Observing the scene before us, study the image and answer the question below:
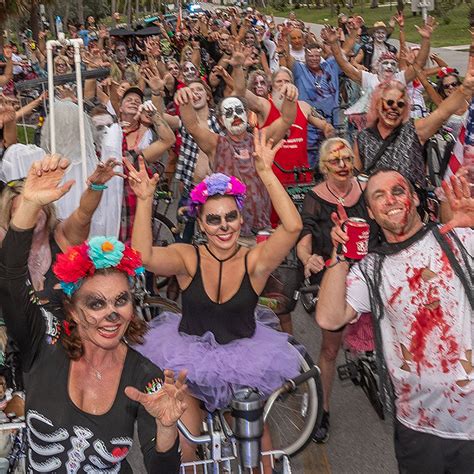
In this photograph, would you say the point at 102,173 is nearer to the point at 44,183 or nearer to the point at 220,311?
the point at 220,311

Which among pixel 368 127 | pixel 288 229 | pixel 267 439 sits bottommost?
pixel 267 439

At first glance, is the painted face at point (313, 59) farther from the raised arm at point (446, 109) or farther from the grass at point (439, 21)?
the grass at point (439, 21)

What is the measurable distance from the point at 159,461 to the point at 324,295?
1.16m

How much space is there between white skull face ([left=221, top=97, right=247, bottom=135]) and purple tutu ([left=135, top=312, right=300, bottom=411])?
105 inches

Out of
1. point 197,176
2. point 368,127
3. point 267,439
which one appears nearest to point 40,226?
point 267,439

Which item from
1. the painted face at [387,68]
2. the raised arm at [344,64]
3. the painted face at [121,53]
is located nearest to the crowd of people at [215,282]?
the painted face at [387,68]

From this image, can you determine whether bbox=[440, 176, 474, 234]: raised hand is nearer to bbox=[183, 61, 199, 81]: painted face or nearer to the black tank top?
the black tank top

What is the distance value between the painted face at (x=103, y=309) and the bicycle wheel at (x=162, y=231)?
15.7 ft

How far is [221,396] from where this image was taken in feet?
13.9

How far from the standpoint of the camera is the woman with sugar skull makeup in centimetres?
630

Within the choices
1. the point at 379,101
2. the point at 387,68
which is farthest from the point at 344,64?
the point at 379,101

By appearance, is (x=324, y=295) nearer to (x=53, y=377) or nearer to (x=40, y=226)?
(x=53, y=377)

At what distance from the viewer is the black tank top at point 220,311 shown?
4.36m

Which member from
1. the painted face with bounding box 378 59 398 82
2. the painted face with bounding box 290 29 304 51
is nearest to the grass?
the painted face with bounding box 290 29 304 51
